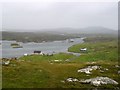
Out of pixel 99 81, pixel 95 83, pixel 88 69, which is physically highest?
pixel 88 69

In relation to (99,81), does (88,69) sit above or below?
above

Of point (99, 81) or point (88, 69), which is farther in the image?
point (88, 69)

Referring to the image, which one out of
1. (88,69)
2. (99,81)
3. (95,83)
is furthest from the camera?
(88,69)

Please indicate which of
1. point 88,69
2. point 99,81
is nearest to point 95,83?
point 99,81

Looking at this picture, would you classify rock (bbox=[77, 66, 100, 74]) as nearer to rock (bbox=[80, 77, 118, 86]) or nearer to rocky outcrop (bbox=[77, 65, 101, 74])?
rocky outcrop (bbox=[77, 65, 101, 74])

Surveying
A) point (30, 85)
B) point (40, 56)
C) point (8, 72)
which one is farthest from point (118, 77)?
point (40, 56)

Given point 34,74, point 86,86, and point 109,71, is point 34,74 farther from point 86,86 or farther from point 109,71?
point 109,71

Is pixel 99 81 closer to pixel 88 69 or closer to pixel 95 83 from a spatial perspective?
pixel 95 83

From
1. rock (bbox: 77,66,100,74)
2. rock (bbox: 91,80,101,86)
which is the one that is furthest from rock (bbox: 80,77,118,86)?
rock (bbox: 77,66,100,74)

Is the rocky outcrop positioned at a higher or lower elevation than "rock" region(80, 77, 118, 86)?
higher

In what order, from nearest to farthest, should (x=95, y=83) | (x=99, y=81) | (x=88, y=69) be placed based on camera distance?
(x=95, y=83), (x=99, y=81), (x=88, y=69)

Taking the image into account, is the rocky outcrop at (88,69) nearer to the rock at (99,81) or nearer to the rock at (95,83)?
the rock at (99,81)
